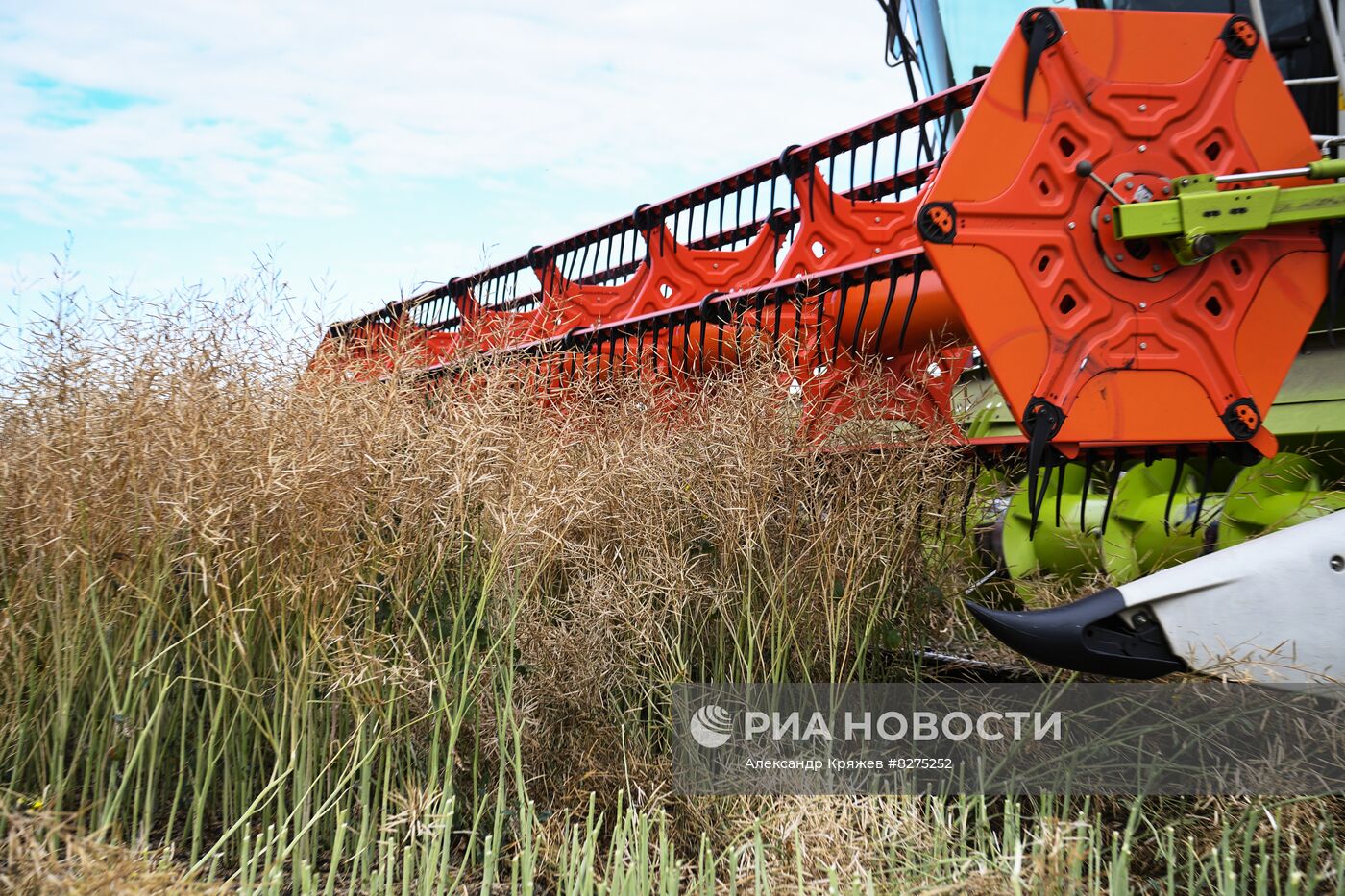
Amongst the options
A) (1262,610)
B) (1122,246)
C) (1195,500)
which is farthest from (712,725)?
(1195,500)

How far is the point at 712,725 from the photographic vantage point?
9.25 ft

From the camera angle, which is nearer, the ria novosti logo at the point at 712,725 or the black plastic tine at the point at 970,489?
the ria novosti logo at the point at 712,725

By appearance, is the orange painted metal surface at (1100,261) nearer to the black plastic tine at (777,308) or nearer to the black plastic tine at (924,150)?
the black plastic tine at (777,308)

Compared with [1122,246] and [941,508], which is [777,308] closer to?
[941,508]

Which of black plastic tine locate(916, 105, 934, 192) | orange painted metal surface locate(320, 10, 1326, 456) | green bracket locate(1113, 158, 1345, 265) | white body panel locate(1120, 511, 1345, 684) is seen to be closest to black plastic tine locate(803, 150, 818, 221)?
black plastic tine locate(916, 105, 934, 192)

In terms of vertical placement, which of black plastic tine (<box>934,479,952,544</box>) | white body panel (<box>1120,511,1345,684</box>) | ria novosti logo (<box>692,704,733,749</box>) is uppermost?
black plastic tine (<box>934,479,952,544</box>)

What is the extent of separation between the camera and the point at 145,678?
250 cm

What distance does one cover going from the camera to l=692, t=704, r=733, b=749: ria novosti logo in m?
2.78

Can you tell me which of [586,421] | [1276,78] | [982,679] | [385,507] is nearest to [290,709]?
[385,507]

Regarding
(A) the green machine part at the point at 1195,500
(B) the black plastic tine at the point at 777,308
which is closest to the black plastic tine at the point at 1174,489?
(A) the green machine part at the point at 1195,500

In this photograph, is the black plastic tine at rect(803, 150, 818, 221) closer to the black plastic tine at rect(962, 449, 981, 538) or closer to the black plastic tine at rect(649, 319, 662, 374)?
the black plastic tine at rect(649, 319, 662, 374)

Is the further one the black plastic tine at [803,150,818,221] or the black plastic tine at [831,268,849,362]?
the black plastic tine at [803,150,818,221]

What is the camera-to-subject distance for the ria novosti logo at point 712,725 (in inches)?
Result: 109

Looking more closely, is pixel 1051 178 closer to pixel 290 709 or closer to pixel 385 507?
pixel 385 507
